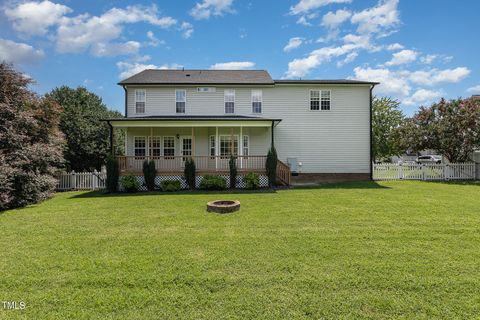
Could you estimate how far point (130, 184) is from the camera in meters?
13.5

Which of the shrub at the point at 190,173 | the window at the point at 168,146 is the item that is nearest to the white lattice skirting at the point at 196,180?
the shrub at the point at 190,173

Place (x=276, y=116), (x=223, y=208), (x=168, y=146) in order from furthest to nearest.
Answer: (x=276, y=116) < (x=168, y=146) < (x=223, y=208)

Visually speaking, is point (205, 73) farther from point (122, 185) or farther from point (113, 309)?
point (113, 309)

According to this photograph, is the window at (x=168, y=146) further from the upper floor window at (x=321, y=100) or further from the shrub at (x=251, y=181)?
the upper floor window at (x=321, y=100)

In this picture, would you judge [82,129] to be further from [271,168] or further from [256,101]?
[271,168]

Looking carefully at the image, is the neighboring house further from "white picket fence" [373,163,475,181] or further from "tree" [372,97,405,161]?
"tree" [372,97,405,161]

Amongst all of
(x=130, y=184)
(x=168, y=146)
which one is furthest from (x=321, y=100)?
(x=130, y=184)

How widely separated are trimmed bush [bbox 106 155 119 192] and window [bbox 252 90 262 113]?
8840 millimetres

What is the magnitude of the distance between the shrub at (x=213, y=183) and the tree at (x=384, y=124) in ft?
71.8

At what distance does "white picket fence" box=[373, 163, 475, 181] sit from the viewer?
58.7ft

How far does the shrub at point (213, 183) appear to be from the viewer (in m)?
13.8

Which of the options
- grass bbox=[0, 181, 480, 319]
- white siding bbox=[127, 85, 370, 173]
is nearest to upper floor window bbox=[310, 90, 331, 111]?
white siding bbox=[127, 85, 370, 173]

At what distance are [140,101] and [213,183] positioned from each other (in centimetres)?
765

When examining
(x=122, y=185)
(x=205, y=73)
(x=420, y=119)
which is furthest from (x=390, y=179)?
(x=122, y=185)
